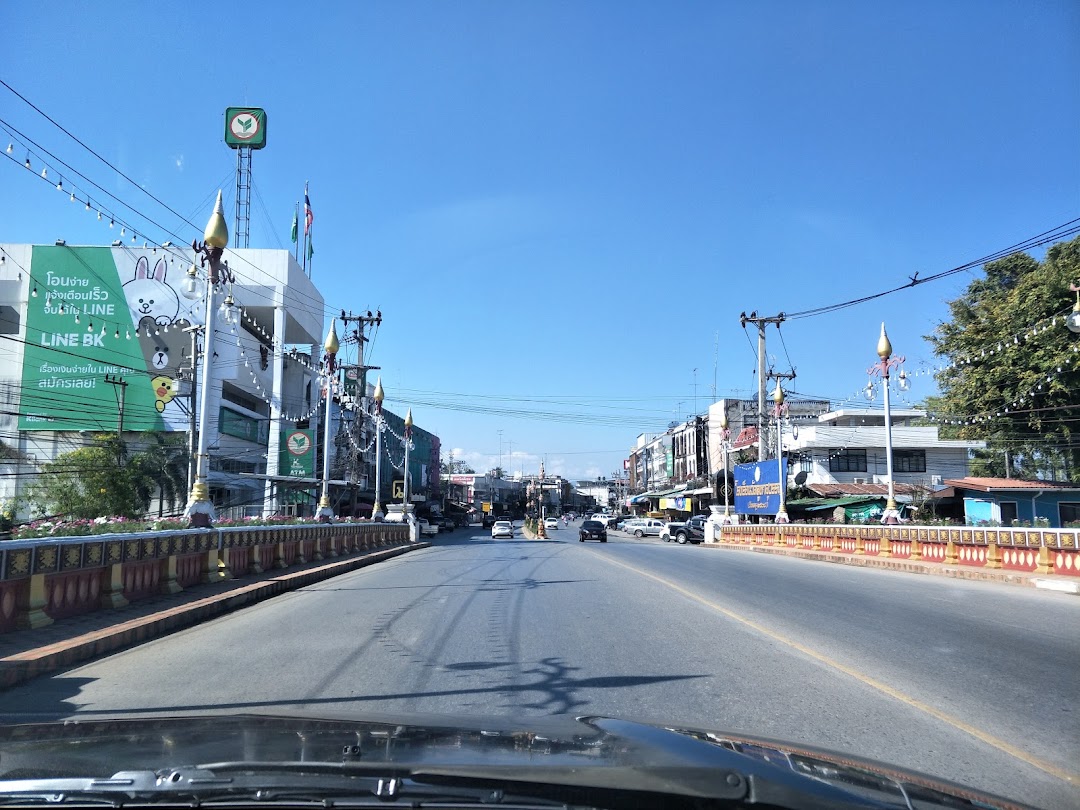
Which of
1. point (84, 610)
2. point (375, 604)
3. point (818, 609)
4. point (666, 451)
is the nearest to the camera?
point (84, 610)

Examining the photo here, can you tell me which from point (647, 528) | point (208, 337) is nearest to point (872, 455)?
point (647, 528)

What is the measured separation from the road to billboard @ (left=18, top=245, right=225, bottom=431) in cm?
3843

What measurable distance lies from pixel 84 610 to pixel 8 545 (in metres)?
2.16

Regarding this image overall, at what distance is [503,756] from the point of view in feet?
10.2

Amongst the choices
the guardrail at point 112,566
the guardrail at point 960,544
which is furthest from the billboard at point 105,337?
the guardrail at point 960,544

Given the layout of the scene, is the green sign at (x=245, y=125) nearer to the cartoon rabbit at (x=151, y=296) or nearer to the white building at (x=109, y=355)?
the white building at (x=109, y=355)

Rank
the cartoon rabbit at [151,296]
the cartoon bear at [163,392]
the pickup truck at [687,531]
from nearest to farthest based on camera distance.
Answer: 1. the cartoon bear at [163,392]
2. the cartoon rabbit at [151,296]
3. the pickup truck at [687,531]

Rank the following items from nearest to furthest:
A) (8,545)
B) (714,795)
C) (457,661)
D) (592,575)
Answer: (714,795), (457,661), (8,545), (592,575)

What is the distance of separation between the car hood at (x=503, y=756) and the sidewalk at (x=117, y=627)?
481cm

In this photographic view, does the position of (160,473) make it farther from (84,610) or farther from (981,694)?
(981,694)

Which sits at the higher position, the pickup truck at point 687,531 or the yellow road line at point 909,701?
the yellow road line at point 909,701

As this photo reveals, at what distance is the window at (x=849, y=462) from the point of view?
53.3 m

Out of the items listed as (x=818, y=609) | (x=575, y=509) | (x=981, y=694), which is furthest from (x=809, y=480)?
(x=575, y=509)

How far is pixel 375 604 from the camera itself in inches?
525
